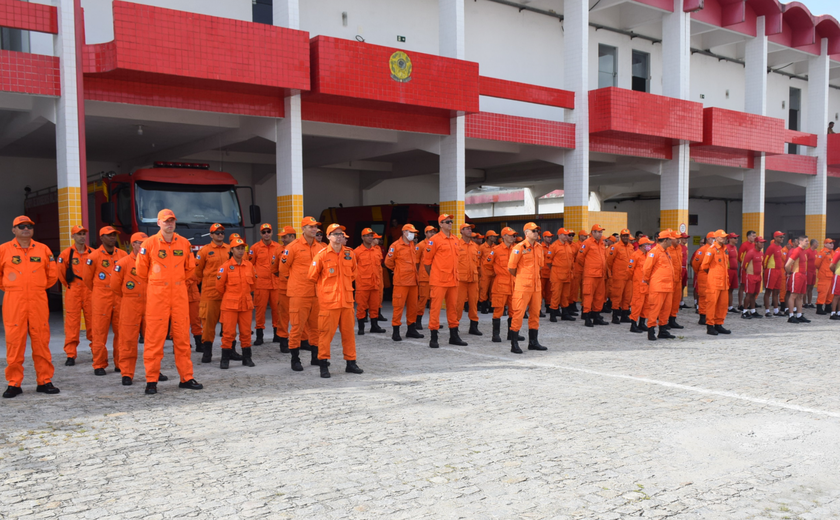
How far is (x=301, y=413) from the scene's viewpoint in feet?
19.3

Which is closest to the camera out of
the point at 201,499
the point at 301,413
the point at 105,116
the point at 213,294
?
the point at 201,499

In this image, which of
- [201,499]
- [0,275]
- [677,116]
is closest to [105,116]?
[0,275]

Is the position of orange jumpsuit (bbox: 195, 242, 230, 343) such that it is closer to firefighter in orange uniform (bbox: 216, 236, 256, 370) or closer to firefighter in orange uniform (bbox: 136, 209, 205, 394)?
firefighter in orange uniform (bbox: 216, 236, 256, 370)

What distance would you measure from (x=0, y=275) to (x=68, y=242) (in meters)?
4.18

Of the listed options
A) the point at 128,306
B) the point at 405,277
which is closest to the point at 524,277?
the point at 405,277

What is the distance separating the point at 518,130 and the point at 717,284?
619 centimetres

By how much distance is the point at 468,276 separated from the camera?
34.8ft

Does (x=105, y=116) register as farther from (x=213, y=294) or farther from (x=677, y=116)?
(x=677, y=116)

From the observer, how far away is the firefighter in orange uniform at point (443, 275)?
9.66m

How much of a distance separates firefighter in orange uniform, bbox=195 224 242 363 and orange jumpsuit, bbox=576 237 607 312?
22.4 ft

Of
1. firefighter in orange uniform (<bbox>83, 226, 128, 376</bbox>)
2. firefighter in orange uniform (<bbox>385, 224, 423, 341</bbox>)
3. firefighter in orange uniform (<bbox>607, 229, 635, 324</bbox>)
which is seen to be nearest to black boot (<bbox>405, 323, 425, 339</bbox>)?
firefighter in orange uniform (<bbox>385, 224, 423, 341</bbox>)

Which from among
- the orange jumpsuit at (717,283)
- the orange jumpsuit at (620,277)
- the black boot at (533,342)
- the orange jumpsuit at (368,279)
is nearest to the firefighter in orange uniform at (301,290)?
the orange jumpsuit at (368,279)

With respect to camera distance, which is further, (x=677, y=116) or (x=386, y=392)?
(x=677, y=116)

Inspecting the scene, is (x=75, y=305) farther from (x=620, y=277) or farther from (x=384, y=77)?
(x=620, y=277)
